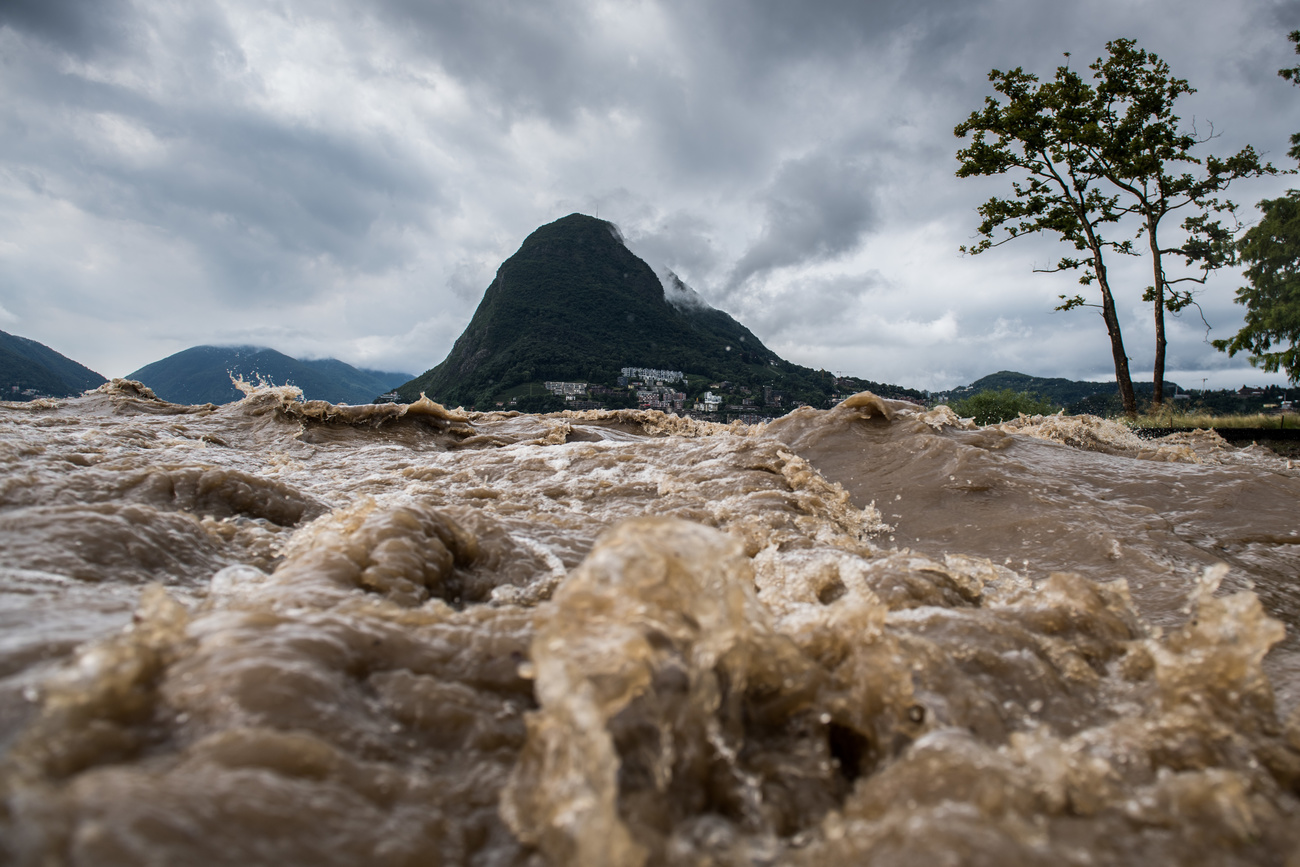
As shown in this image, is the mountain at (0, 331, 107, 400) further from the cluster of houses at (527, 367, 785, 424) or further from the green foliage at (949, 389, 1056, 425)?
the green foliage at (949, 389, 1056, 425)

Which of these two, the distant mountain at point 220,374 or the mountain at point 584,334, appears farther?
the distant mountain at point 220,374

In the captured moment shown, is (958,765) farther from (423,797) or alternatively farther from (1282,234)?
(1282,234)

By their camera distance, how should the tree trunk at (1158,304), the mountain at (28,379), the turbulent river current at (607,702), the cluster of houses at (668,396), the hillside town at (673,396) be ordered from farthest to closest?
the hillside town at (673,396) < the cluster of houses at (668,396) < the mountain at (28,379) < the tree trunk at (1158,304) < the turbulent river current at (607,702)

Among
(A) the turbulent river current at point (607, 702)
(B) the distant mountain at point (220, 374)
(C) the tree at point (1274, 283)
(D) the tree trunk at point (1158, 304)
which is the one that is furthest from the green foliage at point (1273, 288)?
(B) the distant mountain at point (220, 374)

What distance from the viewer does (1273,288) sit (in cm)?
1606

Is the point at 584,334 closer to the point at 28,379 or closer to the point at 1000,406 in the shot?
the point at 28,379

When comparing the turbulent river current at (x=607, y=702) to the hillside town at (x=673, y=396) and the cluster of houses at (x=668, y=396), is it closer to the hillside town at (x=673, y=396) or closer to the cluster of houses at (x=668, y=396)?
the cluster of houses at (x=668, y=396)

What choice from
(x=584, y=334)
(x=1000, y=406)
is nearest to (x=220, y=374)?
(x=584, y=334)

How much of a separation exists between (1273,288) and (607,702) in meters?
22.8

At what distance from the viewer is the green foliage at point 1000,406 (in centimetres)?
1416

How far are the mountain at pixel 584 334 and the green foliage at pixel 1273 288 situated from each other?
2231 centimetres

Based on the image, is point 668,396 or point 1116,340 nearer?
point 1116,340

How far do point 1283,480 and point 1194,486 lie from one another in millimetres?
544

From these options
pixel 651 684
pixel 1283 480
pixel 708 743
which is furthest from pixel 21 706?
pixel 1283 480
